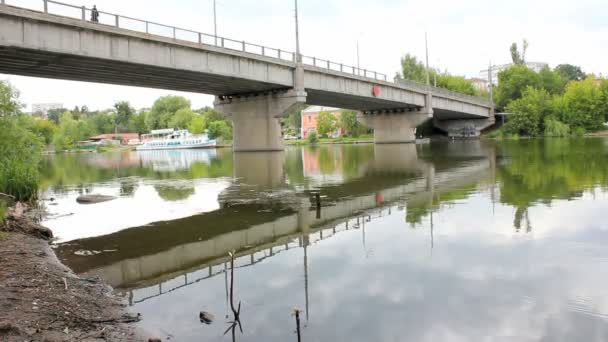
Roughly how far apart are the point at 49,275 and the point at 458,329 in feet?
23.4

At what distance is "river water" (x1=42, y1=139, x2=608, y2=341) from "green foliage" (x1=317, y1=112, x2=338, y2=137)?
344 feet

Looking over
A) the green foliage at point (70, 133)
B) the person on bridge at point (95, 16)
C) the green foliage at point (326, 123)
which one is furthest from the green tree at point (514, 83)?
the green foliage at point (70, 133)

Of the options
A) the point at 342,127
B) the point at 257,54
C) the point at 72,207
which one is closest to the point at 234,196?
the point at 72,207

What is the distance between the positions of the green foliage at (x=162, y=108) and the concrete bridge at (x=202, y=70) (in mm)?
100334

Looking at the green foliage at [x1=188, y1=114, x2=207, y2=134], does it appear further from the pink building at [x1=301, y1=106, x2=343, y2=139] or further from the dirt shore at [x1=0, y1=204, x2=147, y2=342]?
the dirt shore at [x1=0, y1=204, x2=147, y2=342]

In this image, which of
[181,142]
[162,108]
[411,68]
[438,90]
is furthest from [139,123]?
[438,90]

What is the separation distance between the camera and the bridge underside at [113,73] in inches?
1356

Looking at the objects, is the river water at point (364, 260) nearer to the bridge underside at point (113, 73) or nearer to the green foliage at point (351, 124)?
the bridge underside at point (113, 73)

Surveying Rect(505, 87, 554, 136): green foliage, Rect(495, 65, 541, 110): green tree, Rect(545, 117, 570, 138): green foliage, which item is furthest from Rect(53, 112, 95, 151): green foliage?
Rect(545, 117, 570, 138): green foliage

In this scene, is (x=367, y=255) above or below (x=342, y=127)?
below

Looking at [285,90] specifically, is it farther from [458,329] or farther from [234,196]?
[458,329]

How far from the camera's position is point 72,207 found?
69.6 feet

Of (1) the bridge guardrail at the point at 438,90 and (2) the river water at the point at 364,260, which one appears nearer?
(2) the river water at the point at 364,260

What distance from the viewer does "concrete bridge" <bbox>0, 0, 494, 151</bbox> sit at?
3203 centimetres
